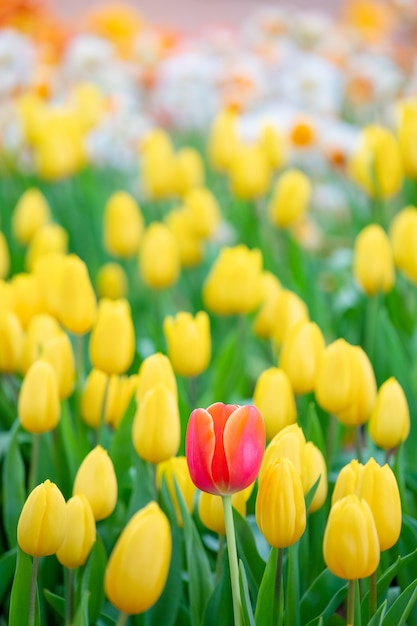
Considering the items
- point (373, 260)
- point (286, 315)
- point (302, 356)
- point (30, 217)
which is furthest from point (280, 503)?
point (30, 217)

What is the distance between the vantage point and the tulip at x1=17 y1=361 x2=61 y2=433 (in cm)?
82

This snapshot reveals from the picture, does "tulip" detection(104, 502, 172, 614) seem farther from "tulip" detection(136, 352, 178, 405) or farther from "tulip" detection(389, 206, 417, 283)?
"tulip" detection(389, 206, 417, 283)

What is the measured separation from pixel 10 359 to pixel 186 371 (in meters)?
0.20

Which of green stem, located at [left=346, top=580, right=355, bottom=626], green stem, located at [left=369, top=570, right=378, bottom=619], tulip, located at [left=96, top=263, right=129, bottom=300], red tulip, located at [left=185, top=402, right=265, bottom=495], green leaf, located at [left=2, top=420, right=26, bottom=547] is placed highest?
red tulip, located at [left=185, top=402, right=265, bottom=495]

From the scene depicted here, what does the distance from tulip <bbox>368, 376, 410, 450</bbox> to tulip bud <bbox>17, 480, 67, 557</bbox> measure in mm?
316

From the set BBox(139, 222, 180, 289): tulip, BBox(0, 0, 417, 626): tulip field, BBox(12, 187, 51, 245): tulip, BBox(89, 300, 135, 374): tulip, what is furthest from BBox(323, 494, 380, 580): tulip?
BBox(12, 187, 51, 245): tulip

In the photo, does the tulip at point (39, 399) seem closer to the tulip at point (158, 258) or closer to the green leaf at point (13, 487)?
the green leaf at point (13, 487)

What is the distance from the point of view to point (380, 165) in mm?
1494

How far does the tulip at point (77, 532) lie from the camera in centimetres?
69

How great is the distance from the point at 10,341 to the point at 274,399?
342mm

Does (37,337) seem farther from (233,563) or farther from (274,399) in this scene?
(233,563)

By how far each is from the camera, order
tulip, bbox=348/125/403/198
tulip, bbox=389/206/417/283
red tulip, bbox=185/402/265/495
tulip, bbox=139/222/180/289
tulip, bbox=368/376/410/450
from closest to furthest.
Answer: red tulip, bbox=185/402/265/495, tulip, bbox=368/376/410/450, tulip, bbox=389/206/417/283, tulip, bbox=139/222/180/289, tulip, bbox=348/125/403/198

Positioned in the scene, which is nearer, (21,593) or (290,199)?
(21,593)

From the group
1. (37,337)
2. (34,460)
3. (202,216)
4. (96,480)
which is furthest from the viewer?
(202,216)
